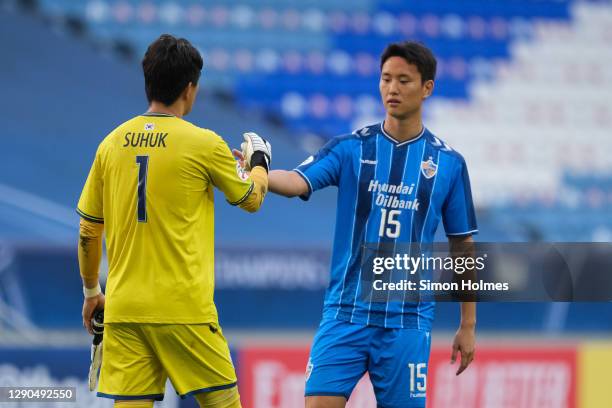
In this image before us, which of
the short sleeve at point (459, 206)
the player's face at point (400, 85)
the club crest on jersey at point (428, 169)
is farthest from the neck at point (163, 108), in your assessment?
the short sleeve at point (459, 206)

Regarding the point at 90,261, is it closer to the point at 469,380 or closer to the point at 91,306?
the point at 91,306

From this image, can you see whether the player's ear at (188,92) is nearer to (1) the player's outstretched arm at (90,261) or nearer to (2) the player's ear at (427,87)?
(1) the player's outstretched arm at (90,261)

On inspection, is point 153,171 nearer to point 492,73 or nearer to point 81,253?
point 81,253

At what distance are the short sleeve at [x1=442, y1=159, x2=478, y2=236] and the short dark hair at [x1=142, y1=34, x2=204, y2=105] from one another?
3.74 feet

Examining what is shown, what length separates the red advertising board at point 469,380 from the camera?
20.9 ft

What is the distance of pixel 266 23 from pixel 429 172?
26.3 feet

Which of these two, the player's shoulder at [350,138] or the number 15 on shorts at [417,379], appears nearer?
the number 15 on shorts at [417,379]

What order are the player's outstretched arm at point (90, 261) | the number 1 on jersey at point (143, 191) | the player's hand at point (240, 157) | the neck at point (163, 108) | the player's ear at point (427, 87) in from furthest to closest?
the player's ear at point (427, 87), the player's hand at point (240, 157), the player's outstretched arm at point (90, 261), the neck at point (163, 108), the number 1 on jersey at point (143, 191)

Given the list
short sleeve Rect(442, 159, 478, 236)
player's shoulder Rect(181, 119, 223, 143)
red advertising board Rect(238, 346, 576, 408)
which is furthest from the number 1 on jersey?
red advertising board Rect(238, 346, 576, 408)

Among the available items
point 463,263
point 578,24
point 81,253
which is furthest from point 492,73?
point 81,253

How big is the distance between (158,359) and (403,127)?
1282mm

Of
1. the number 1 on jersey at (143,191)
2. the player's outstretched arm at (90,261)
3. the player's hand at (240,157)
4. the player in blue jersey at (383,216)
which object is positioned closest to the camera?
the number 1 on jersey at (143,191)

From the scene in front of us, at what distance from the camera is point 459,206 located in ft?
13.6

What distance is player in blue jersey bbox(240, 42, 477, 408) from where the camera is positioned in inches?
156
